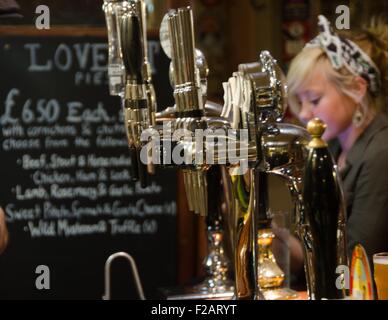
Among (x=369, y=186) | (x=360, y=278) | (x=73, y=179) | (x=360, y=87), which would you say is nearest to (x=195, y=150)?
(x=360, y=278)

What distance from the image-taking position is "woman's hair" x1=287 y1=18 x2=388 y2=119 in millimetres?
2154

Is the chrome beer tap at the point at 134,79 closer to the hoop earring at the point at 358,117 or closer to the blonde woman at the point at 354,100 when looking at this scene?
the blonde woman at the point at 354,100

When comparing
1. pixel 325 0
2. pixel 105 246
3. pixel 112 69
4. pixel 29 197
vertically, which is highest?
pixel 325 0

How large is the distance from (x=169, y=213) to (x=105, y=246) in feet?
0.89

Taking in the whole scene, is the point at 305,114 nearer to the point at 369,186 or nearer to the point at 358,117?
the point at 358,117

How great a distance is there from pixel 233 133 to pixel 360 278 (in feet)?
0.83

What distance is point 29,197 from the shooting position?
2.83 m

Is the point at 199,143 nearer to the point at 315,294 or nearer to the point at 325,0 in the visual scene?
the point at 315,294

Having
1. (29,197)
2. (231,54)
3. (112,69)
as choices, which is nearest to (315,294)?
(112,69)

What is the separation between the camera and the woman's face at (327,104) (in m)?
→ 2.22

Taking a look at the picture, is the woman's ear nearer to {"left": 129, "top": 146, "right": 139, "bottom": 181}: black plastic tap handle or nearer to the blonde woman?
the blonde woman

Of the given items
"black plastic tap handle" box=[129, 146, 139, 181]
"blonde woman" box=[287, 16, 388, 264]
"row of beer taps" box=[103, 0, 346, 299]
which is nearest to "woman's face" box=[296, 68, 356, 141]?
"blonde woman" box=[287, 16, 388, 264]

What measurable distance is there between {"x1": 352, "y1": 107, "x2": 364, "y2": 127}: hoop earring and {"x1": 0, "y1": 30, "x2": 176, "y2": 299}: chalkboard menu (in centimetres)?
76

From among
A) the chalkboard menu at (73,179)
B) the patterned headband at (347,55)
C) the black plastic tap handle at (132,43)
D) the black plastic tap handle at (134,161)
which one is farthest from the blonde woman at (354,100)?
the black plastic tap handle at (132,43)
